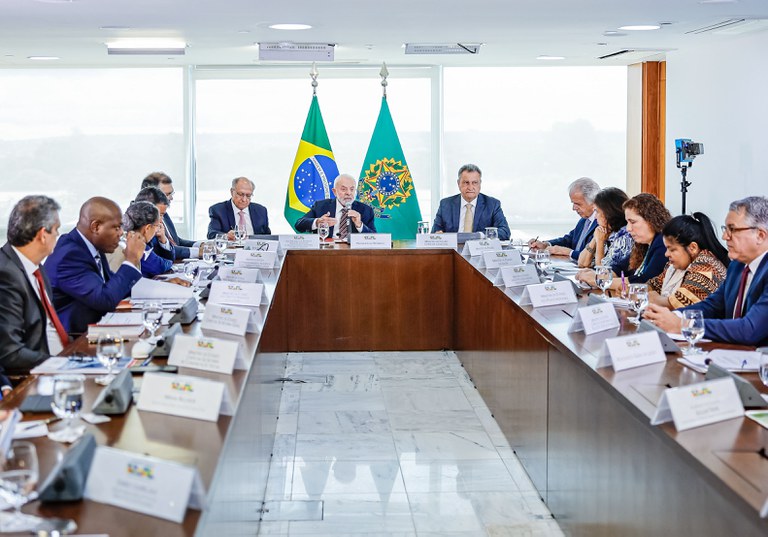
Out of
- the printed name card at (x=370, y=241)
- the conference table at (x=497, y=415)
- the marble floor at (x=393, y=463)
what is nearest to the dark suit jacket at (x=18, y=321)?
the conference table at (x=497, y=415)

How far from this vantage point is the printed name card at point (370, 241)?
6668mm

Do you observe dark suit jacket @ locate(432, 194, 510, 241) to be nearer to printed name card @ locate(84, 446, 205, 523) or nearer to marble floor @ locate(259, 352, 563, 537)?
marble floor @ locate(259, 352, 563, 537)

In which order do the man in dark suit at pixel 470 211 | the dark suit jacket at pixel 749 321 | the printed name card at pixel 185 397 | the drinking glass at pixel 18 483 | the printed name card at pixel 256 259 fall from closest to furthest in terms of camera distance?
the drinking glass at pixel 18 483 → the printed name card at pixel 185 397 → the dark suit jacket at pixel 749 321 → the printed name card at pixel 256 259 → the man in dark suit at pixel 470 211

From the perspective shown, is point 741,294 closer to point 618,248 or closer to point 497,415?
point 497,415

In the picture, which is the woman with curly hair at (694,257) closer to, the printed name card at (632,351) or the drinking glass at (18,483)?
the printed name card at (632,351)

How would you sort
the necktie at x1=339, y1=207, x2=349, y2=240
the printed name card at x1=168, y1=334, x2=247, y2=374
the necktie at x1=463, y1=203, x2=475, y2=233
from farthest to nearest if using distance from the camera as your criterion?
the necktie at x1=463, y1=203, x2=475, y2=233 < the necktie at x1=339, y1=207, x2=349, y2=240 < the printed name card at x1=168, y1=334, x2=247, y2=374

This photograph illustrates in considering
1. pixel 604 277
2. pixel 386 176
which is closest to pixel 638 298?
pixel 604 277

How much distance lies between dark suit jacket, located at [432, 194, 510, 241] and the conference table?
0.82m

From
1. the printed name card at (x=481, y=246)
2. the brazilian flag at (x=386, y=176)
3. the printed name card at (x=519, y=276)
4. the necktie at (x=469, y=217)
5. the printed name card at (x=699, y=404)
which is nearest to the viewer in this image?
the printed name card at (x=699, y=404)

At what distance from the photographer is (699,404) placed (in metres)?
2.36

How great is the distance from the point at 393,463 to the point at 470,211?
3449 millimetres

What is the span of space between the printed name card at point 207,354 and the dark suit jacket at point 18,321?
0.80 metres

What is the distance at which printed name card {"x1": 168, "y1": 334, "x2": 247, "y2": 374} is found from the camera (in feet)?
9.57

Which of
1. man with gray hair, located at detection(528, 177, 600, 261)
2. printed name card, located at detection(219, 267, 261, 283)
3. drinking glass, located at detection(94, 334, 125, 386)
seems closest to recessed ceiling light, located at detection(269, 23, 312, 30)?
man with gray hair, located at detection(528, 177, 600, 261)
